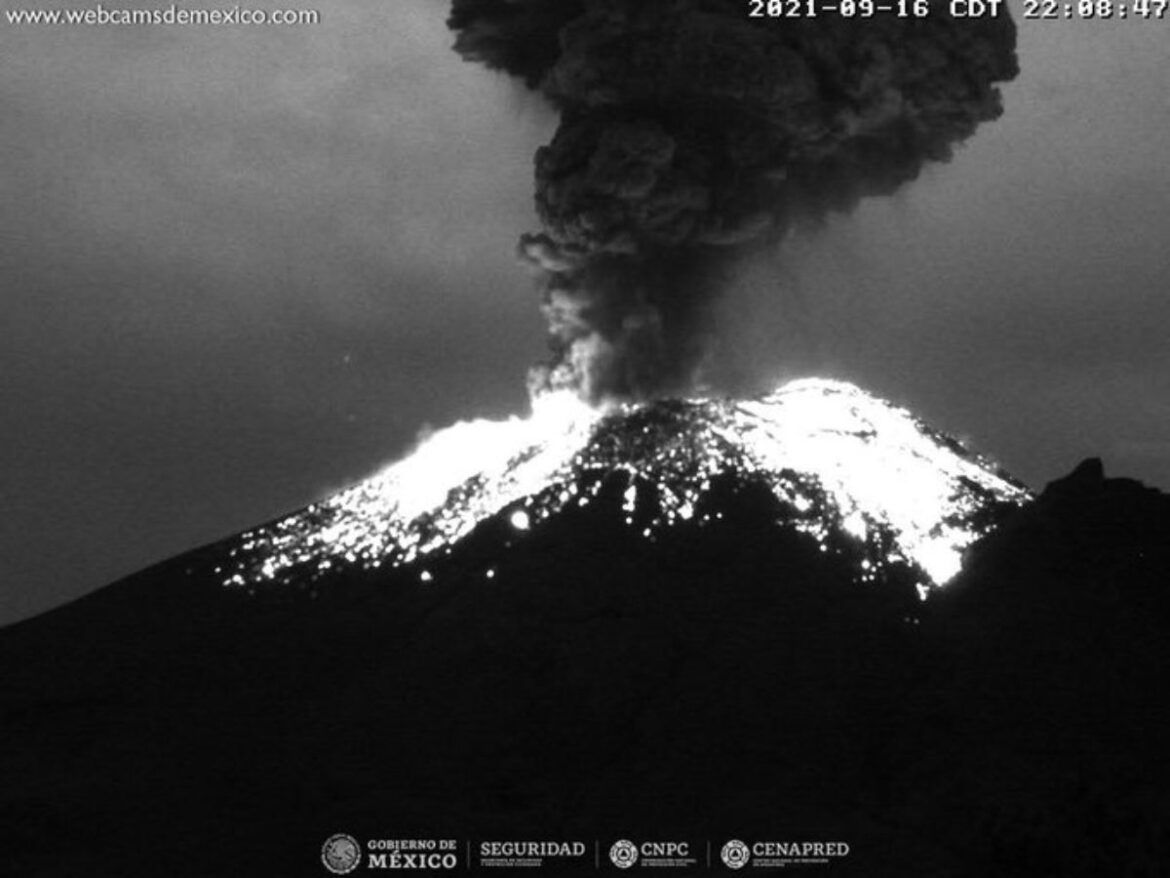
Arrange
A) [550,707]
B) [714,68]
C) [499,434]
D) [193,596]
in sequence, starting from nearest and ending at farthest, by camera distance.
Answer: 1. [550,707]
2. [193,596]
3. [714,68]
4. [499,434]

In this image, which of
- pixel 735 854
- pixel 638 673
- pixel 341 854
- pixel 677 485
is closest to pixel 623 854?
pixel 735 854

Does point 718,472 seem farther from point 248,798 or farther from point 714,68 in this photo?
point 248,798

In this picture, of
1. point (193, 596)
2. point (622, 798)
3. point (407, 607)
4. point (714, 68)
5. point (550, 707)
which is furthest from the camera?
point (714, 68)

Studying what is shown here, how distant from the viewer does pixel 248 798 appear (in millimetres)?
25297

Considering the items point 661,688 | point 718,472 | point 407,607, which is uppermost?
point 718,472

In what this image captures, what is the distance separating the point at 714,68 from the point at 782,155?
288 centimetres

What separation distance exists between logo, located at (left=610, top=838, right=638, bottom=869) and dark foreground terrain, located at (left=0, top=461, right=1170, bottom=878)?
44 centimetres

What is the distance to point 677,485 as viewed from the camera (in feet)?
107

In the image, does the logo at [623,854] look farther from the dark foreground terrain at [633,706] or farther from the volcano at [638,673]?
the dark foreground terrain at [633,706]

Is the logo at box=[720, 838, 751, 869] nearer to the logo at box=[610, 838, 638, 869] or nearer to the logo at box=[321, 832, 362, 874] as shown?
the logo at box=[610, 838, 638, 869]

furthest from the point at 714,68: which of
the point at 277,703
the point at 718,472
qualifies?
the point at 277,703

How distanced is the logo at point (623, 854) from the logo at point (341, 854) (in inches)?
129

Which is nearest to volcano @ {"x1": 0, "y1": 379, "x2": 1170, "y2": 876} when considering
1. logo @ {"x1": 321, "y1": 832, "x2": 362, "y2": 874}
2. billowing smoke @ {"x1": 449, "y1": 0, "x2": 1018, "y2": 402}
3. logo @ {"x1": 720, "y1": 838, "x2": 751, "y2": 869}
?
logo @ {"x1": 720, "y1": 838, "x2": 751, "y2": 869}

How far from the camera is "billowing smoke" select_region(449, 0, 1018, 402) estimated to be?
118 feet
